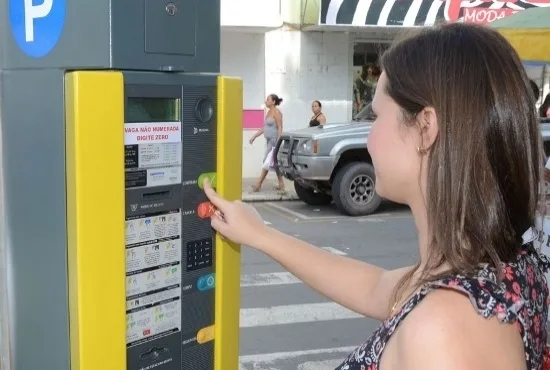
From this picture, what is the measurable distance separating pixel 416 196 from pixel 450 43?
12.8 inches

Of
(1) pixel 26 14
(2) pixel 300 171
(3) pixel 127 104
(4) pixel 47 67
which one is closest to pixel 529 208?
(3) pixel 127 104

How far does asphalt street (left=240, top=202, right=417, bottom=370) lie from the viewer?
460 cm

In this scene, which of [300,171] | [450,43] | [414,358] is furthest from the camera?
[300,171]

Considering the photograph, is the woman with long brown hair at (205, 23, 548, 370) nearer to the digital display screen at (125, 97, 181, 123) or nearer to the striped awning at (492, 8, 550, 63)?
the digital display screen at (125, 97, 181, 123)

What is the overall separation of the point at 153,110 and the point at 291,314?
3941mm

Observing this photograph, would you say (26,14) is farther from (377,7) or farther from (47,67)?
(377,7)

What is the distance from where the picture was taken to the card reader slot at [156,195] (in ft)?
5.52

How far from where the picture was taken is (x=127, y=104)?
1609 mm

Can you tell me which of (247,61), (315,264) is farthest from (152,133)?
(247,61)

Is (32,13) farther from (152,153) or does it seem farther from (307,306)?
(307,306)

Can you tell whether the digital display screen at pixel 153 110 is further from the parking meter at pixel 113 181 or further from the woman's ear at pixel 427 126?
the woman's ear at pixel 427 126

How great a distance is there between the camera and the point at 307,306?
5.60m

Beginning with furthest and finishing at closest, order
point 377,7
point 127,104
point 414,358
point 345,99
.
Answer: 1. point 345,99
2. point 377,7
3. point 127,104
4. point 414,358

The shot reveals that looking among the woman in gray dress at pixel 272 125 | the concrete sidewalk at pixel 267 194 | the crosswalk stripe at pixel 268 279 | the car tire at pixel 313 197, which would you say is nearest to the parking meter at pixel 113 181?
the crosswalk stripe at pixel 268 279
